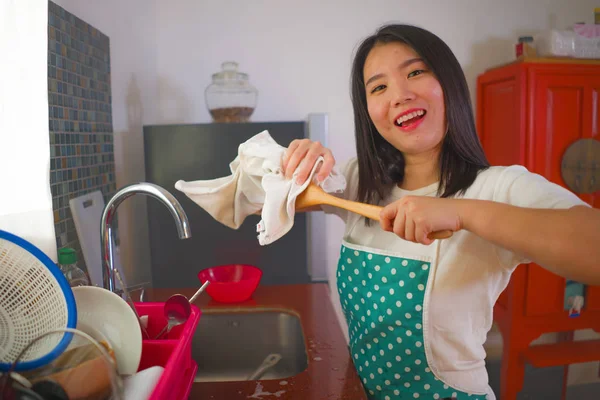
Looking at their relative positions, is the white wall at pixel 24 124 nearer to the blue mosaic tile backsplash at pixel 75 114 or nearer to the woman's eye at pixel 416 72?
the blue mosaic tile backsplash at pixel 75 114

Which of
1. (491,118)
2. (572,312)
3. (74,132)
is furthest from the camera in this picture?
(491,118)

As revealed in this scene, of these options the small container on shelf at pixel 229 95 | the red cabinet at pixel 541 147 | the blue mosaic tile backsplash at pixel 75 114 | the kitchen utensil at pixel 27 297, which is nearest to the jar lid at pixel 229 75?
the small container on shelf at pixel 229 95

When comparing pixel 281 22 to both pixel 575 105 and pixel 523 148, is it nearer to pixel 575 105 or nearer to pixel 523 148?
pixel 523 148

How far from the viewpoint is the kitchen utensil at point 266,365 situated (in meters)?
1.37

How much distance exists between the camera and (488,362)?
7.55 feet

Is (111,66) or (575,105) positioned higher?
(111,66)

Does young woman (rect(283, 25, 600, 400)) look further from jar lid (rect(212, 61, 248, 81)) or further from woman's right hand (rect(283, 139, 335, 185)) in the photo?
jar lid (rect(212, 61, 248, 81))

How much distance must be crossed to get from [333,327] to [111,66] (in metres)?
1.38

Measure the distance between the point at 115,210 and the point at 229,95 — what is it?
1004 millimetres

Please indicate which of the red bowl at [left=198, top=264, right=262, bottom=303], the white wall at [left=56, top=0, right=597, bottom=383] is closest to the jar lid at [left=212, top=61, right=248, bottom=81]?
the white wall at [left=56, top=0, right=597, bottom=383]

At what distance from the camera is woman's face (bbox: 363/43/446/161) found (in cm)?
92

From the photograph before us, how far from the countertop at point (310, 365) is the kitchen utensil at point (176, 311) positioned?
15 centimetres

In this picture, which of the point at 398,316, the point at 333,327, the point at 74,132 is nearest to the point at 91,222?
the point at 74,132

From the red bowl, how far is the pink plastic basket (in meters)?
0.56
